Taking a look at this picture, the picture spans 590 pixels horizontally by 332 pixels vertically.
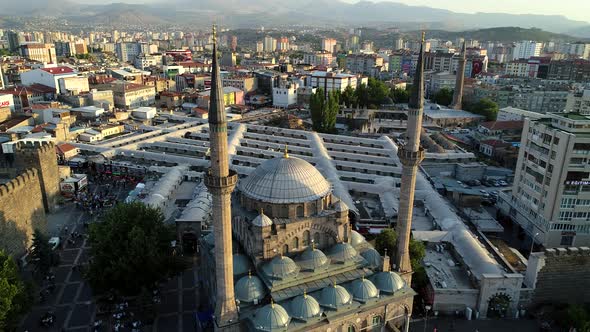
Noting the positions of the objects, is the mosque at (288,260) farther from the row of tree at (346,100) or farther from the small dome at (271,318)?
the row of tree at (346,100)

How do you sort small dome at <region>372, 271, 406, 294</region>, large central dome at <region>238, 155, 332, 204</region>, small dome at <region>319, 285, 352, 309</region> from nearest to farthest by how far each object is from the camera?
small dome at <region>319, 285, 352, 309</region> → small dome at <region>372, 271, 406, 294</region> → large central dome at <region>238, 155, 332, 204</region>

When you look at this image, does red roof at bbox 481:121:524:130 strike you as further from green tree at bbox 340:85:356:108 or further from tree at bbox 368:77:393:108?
green tree at bbox 340:85:356:108

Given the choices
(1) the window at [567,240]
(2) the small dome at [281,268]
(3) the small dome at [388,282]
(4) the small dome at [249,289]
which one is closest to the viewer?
(4) the small dome at [249,289]

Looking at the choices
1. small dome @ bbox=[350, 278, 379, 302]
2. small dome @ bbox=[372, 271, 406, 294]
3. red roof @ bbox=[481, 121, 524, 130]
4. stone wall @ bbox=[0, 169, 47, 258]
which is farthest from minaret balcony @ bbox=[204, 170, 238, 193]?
red roof @ bbox=[481, 121, 524, 130]

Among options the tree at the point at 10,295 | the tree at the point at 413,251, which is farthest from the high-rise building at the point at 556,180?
the tree at the point at 10,295

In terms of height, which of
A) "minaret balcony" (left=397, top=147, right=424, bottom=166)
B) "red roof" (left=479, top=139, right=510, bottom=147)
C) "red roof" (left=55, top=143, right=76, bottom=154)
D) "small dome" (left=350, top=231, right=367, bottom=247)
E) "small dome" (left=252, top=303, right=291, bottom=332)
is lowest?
"red roof" (left=479, top=139, right=510, bottom=147)

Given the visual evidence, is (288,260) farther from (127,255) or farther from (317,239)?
(127,255)
